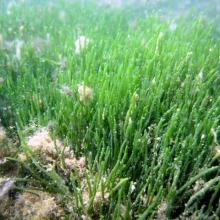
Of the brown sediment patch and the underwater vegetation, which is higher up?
the underwater vegetation

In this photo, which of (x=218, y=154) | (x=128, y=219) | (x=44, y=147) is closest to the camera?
(x=128, y=219)

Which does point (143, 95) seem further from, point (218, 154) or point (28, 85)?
point (28, 85)

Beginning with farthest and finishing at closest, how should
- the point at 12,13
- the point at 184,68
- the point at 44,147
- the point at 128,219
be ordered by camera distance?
the point at 12,13
the point at 184,68
the point at 44,147
the point at 128,219

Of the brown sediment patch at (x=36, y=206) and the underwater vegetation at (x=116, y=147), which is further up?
the underwater vegetation at (x=116, y=147)

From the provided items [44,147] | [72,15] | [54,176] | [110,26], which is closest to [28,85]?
[44,147]

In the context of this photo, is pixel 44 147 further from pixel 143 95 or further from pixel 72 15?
pixel 72 15

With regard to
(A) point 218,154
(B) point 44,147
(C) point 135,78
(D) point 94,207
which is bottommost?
(D) point 94,207

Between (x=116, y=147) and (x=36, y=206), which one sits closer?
(x=36, y=206)

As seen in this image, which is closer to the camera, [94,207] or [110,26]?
[94,207]

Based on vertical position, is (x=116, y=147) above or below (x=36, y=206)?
above

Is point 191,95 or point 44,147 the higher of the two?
point 191,95
